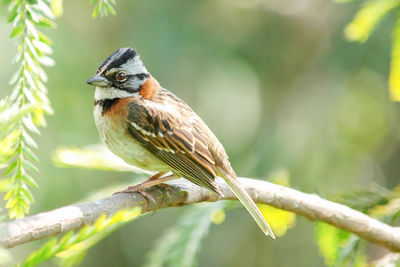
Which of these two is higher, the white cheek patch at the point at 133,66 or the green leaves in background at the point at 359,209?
the white cheek patch at the point at 133,66

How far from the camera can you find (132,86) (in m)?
3.13

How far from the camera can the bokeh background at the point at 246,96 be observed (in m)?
4.29

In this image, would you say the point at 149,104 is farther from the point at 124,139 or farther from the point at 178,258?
the point at 178,258

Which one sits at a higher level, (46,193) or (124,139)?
(124,139)

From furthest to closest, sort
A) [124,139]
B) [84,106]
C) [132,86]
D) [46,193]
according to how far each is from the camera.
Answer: [84,106] < [46,193] < [132,86] < [124,139]

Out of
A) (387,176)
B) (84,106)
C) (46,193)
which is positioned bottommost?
(387,176)

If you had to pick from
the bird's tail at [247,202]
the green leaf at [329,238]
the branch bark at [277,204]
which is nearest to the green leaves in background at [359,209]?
the green leaf at [329,238]

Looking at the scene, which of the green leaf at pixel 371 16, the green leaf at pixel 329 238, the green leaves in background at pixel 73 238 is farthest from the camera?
the green leaf at pixel 329 238

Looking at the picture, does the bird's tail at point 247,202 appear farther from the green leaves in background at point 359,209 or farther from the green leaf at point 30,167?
the green leaf at point 30,167

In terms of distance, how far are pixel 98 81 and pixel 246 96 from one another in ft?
6.47

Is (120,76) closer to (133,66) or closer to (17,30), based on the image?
(133,66)

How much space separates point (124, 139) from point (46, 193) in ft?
5.21

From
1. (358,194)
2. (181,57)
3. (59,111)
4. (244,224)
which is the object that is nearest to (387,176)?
(244,224)

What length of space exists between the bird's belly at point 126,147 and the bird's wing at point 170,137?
0.03 m
